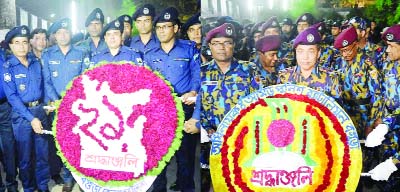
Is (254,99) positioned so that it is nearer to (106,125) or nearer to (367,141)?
(367,141)

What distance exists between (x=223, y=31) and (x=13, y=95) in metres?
1.55

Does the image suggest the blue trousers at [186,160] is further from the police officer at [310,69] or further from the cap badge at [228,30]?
the police officer at [310,69]

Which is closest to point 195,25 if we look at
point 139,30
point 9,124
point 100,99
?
point 139,30

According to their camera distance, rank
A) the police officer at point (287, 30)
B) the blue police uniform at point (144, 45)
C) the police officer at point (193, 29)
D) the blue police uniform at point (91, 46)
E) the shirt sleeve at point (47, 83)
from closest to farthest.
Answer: the police officer at point (287, 30), the police officer at point (193, 29), the blue police uniform at point (144, 45), the blue police uniform at point (91, 46), the shirt sleeve at point (47, 83)

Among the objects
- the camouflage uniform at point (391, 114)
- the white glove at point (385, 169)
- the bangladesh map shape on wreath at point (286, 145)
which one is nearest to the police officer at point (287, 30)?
the bangladesh map shape on wreath at point (286, 145)

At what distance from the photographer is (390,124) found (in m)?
2.83

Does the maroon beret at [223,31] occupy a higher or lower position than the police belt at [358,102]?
higher

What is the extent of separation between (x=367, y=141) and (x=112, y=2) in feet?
6.02

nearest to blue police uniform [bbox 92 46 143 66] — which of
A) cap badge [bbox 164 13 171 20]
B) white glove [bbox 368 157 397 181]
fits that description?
cap badge [bbox 164 13 171 20]

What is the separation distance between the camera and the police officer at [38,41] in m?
3.27

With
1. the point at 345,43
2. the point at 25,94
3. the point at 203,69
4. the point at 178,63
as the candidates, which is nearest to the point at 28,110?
the point at 25,94

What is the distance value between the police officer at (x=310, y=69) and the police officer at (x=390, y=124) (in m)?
0.29

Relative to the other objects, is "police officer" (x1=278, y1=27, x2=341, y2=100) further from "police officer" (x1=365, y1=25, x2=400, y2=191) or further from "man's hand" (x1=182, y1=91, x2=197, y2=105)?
"man's hand" (x1=182, y1=91, x2=197, y2=105)

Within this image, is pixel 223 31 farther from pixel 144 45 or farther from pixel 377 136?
pixel 377 136
